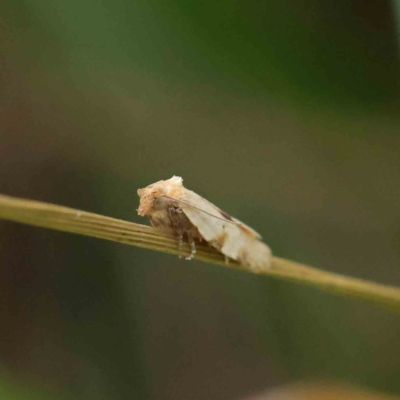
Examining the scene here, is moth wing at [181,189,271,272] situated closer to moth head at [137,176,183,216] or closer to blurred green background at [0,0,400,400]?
moth head at [137,176,183,216]

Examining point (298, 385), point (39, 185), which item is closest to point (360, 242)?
point (298, 385)

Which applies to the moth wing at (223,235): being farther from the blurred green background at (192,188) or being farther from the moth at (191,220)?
the blurred green background at (192,188)

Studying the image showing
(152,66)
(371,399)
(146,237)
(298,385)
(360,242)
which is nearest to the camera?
(146,237)

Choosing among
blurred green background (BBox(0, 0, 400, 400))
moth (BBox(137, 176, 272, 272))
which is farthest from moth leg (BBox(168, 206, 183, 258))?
blurred green background (BBox(0, 0, 400, 400))

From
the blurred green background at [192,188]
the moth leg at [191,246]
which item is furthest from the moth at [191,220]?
the blurred green background at [192,188]

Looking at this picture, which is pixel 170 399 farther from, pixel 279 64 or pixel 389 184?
pixel 279 64

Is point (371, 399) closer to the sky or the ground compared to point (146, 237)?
closer to the ground

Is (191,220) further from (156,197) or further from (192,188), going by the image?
(192,188)
